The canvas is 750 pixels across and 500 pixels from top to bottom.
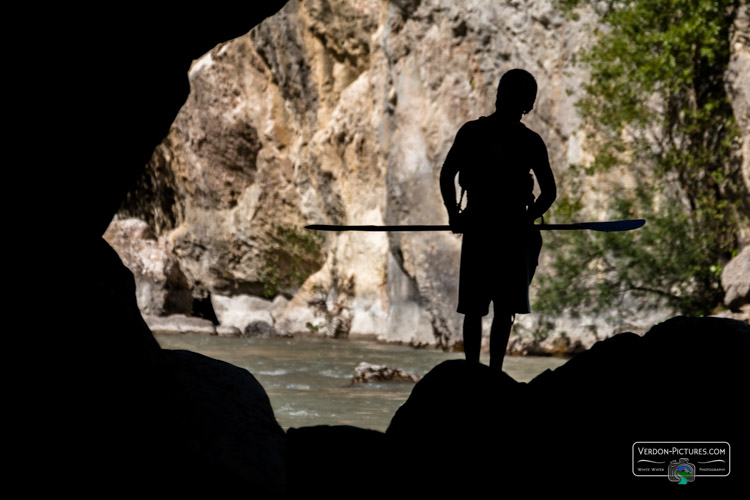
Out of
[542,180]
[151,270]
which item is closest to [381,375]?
[542,180]

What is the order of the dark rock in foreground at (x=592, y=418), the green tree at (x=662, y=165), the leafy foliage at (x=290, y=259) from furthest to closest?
the leafy foliage at (x=290, y=259)
the green tree at (x=662, y=165)
the dark rock in foreground at (x=592, y=418)

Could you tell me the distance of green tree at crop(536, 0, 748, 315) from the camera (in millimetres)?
12945

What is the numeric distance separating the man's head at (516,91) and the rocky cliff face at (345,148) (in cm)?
956

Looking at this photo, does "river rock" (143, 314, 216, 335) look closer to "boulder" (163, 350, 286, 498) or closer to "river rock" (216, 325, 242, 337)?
"river rock" (216, 325, 242, 337)

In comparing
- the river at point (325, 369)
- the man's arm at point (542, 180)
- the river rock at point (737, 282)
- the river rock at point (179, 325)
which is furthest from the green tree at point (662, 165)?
the river rock at point (179, 325)

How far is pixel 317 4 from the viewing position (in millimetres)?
22094

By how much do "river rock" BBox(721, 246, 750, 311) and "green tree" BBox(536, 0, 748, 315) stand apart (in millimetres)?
769

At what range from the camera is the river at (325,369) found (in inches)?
334

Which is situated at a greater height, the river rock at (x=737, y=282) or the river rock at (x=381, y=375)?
the river rock at (x=737, y=282)

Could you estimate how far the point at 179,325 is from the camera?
72.7ft

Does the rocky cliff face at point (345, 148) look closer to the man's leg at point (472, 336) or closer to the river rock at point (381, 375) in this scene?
the river rock at point (381, 375)

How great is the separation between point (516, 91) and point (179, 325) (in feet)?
61.9

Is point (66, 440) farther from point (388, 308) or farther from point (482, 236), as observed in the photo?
point (388, 308)

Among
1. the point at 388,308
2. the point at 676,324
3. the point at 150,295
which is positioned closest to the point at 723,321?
the point at 676,324
